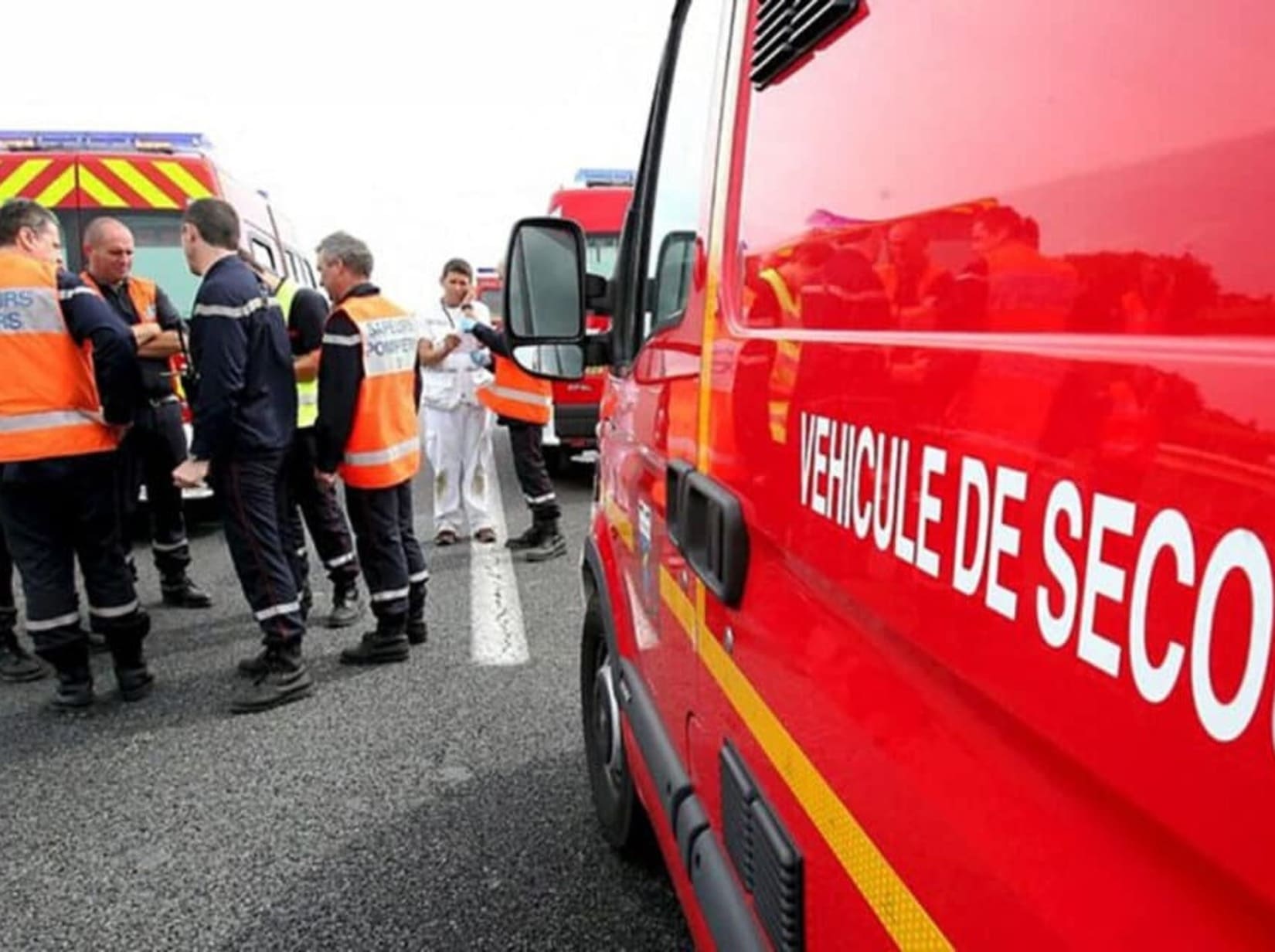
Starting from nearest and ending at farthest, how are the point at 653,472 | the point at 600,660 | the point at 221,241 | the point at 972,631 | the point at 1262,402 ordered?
the point at 1262,402
the point at 972,631
the point at 653,472
the point at 600,660
the point at 221,241

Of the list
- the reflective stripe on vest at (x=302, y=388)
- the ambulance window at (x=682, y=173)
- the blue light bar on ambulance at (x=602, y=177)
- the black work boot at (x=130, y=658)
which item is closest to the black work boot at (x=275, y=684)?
the black work boot at (x=130, y=658)

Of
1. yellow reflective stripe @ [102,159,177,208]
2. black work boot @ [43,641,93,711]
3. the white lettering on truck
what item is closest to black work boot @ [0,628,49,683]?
black work boot @ [43,641,93,711]

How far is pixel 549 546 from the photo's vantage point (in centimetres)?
585

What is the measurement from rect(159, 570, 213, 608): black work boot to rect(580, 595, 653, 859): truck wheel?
2841 mm

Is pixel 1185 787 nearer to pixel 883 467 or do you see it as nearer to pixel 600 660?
pixel 883 467

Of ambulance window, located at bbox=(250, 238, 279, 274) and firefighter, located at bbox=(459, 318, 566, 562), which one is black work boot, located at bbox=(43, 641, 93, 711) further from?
ambulance window, located at bbox=(250, 238, 279, 274)

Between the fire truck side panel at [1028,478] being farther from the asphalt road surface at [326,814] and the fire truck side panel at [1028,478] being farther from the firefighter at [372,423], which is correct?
the firefighter at [372,423]

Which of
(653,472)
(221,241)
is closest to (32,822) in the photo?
(221,241)

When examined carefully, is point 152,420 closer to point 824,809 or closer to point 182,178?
point 182,178

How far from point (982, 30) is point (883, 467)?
0.37m

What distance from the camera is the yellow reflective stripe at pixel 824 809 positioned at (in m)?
0.86

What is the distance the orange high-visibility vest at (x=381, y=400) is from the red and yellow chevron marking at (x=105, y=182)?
121 inches

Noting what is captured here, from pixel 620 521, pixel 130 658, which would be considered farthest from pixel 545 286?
pixel 130 658

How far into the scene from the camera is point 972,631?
0.74 m
